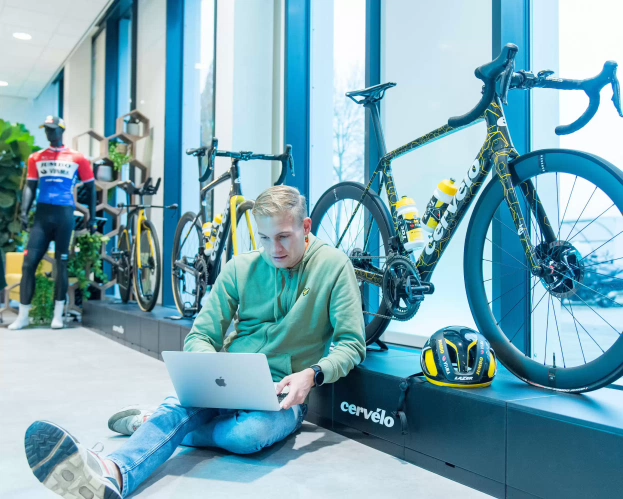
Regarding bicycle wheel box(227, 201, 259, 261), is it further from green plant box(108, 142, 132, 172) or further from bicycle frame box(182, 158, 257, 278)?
green plant box(108, 142, 132, 172)

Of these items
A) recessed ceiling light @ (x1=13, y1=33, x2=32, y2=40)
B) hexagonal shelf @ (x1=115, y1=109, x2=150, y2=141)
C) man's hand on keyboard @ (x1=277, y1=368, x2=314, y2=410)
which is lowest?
man's hand on keyboard @ (x1=277, y1=368, x2=314, y2=410)

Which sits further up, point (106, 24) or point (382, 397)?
point (106, 24)

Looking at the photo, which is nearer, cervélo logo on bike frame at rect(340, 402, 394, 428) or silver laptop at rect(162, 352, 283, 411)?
silver laptop at rect(162, 352, 283, 411)

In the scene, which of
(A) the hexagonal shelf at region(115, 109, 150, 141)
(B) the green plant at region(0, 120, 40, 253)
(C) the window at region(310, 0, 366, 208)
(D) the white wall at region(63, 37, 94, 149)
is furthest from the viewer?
(D) the white wall at region(63, 37, 94, 149)

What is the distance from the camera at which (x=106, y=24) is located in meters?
7.19

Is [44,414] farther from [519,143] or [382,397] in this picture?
[519,143]

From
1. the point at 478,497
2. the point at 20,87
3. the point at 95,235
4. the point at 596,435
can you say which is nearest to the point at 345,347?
the point at 478,497

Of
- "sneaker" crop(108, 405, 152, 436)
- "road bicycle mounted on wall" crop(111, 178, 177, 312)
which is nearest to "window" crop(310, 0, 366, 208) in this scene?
"road bicycle mounted on wall" crop(111, 178, 177, 312)

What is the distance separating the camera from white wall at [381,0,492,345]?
8.20ft

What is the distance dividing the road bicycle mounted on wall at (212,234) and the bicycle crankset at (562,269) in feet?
6.03

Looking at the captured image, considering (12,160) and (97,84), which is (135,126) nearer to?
(12,160)

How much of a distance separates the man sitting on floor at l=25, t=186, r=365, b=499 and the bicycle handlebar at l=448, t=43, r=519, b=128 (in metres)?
0.56

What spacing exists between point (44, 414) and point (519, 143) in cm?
201

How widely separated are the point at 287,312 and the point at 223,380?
357 mm
